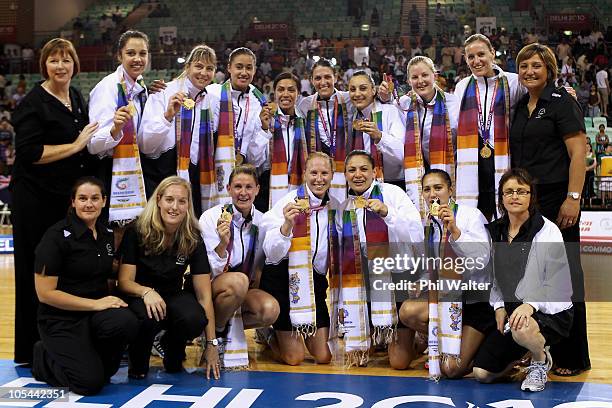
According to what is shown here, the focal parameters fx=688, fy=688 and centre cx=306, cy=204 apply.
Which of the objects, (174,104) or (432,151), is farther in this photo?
(432,151)

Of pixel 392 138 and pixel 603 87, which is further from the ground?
pixel 603 87

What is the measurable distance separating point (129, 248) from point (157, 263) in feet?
0.57

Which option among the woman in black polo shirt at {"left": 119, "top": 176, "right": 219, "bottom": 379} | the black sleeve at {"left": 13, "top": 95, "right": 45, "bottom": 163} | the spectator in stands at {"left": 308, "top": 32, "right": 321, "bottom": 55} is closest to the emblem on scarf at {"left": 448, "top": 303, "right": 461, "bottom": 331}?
the woman in black polo shirt at {"left": 119, "top": 176, "right": 219, "bottom": 379}

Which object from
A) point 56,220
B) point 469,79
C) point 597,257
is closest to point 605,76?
point 597,257

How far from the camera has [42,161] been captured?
3754mm

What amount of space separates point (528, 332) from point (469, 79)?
174 centimetres

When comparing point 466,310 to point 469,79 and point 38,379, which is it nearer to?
point 469,79

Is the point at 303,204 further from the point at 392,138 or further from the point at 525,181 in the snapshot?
the point at 525,181

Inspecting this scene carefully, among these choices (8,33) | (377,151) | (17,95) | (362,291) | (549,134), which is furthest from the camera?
(8,33)

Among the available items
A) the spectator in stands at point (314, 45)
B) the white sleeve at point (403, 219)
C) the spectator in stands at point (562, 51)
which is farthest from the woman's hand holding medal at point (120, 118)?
the spectator in stands at point (314, 45)

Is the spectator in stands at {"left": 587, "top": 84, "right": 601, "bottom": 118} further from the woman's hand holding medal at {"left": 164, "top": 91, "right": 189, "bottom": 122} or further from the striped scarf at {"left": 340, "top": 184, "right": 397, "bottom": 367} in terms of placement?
the woman's hand holding medal at {"left": 164, "top": 91, "right": 189, "bottom": 122}

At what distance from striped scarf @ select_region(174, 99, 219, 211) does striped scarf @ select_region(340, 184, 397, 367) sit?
0.99 metres

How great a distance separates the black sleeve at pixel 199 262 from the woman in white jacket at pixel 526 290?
158cm

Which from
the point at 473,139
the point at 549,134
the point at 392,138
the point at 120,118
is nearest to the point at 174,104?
the point at 120,118
